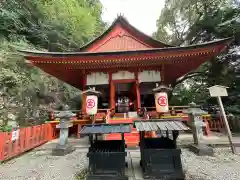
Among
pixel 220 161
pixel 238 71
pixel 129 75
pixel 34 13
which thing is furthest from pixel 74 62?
pixel 238 71

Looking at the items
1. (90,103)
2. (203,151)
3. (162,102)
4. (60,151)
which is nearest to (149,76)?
(162,102)

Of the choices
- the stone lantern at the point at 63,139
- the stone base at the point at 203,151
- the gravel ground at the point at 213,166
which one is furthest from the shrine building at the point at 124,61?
the gravel ground at the point at 213,166

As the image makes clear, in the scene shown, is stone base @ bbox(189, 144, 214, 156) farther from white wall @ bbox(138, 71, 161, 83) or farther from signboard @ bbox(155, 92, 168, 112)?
white wall @ bbox(138, 71, 161, 83)

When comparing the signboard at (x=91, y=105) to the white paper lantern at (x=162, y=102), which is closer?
the white paper lantern at (x=162, y=102)

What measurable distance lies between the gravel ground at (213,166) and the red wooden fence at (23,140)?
16.2 feet

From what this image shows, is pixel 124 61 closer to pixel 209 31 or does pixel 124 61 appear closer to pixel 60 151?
pixel 60 151

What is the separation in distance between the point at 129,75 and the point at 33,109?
6197mm

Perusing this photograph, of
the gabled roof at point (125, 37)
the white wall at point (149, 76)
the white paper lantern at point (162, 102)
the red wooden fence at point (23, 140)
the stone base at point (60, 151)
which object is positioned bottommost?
the stone base at point (60, 151)

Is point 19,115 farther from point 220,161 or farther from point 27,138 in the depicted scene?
point 220,161

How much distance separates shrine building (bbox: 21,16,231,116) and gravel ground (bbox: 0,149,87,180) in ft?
12.9

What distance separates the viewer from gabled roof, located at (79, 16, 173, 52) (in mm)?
10148

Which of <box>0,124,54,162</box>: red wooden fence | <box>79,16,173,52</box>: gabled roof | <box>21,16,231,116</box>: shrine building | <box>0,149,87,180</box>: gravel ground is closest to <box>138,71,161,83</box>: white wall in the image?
<box>21,16,231,116</box>: shrine building

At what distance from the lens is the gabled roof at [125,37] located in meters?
10.1

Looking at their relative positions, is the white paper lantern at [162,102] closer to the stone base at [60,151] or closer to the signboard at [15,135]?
the stone base at [60,151]
